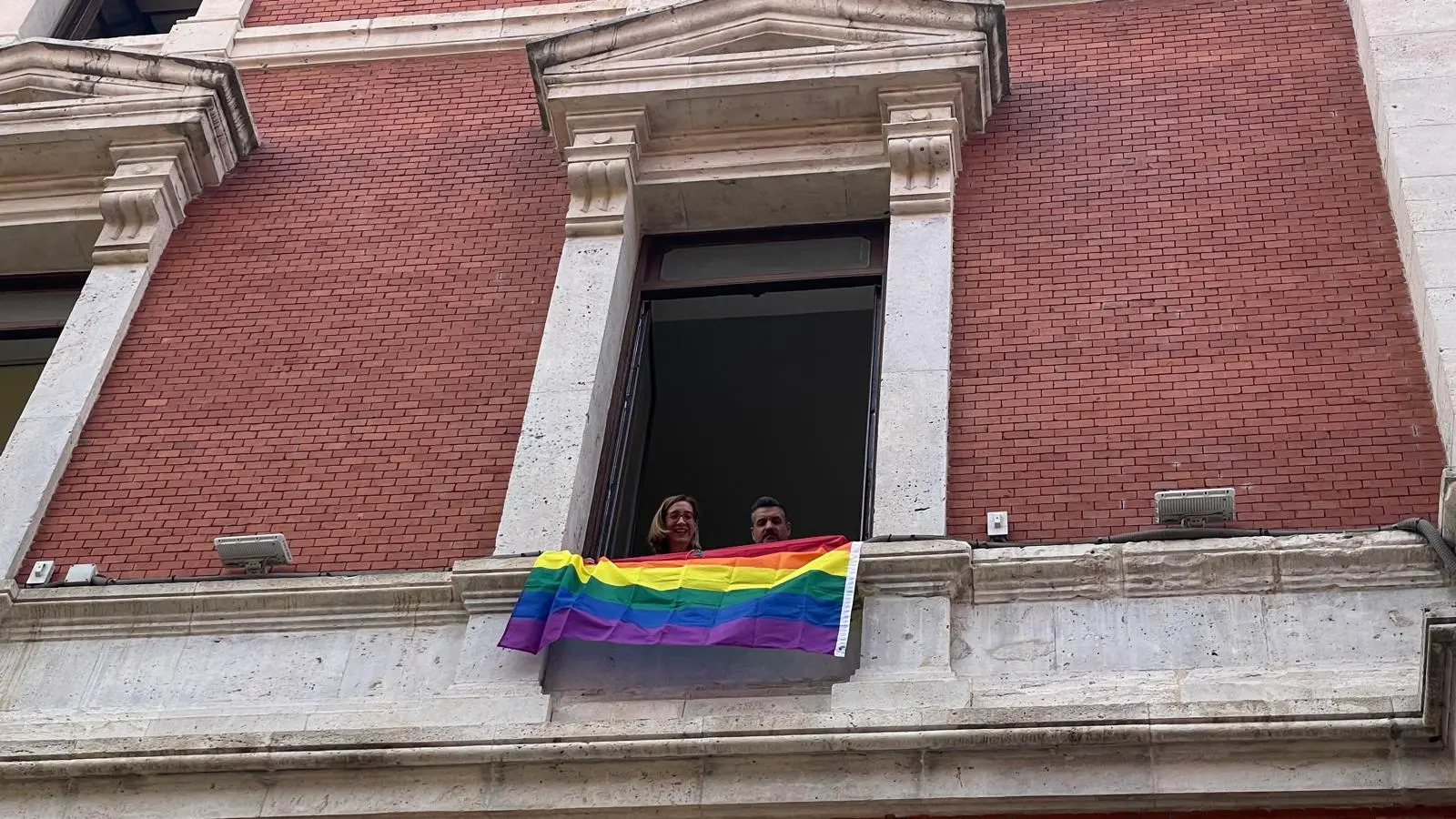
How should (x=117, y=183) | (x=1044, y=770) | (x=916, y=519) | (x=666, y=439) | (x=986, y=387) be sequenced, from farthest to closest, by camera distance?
(x=666, y=439), (x=117, y=183), (x=986, y=387), (x=916, y=519), (x=1044, y=770)

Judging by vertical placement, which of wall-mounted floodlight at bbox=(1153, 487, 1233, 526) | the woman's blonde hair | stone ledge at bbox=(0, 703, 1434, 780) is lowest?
stone ledge at bbox=(0, 703, 1434, 780)

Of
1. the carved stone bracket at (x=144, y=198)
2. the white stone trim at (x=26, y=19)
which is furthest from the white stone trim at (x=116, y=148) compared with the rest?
the white stone trim at (x=26, y=19)

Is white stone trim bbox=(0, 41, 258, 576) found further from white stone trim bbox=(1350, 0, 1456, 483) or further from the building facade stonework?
white stone trim bbox=(1350, 0, 1456, 483)

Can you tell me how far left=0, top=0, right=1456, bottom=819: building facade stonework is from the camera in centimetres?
900

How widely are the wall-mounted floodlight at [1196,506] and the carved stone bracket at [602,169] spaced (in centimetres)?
404

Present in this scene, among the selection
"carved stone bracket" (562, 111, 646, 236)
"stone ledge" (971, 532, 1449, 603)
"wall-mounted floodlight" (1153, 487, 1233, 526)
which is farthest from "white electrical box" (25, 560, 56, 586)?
"wall-mounted floodlight" (1153, 487, 1233, 526)

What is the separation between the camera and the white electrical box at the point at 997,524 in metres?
10.3

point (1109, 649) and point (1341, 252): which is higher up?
point (1341, 252)

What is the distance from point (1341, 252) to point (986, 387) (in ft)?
7.19

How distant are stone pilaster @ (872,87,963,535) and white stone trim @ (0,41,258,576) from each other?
439 centimetres

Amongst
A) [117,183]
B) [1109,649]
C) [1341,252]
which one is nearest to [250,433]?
[117,183]

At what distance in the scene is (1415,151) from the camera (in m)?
11.7

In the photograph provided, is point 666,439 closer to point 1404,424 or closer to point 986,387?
point 986,387

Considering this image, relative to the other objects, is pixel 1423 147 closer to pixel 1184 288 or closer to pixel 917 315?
pixel 1184 288
